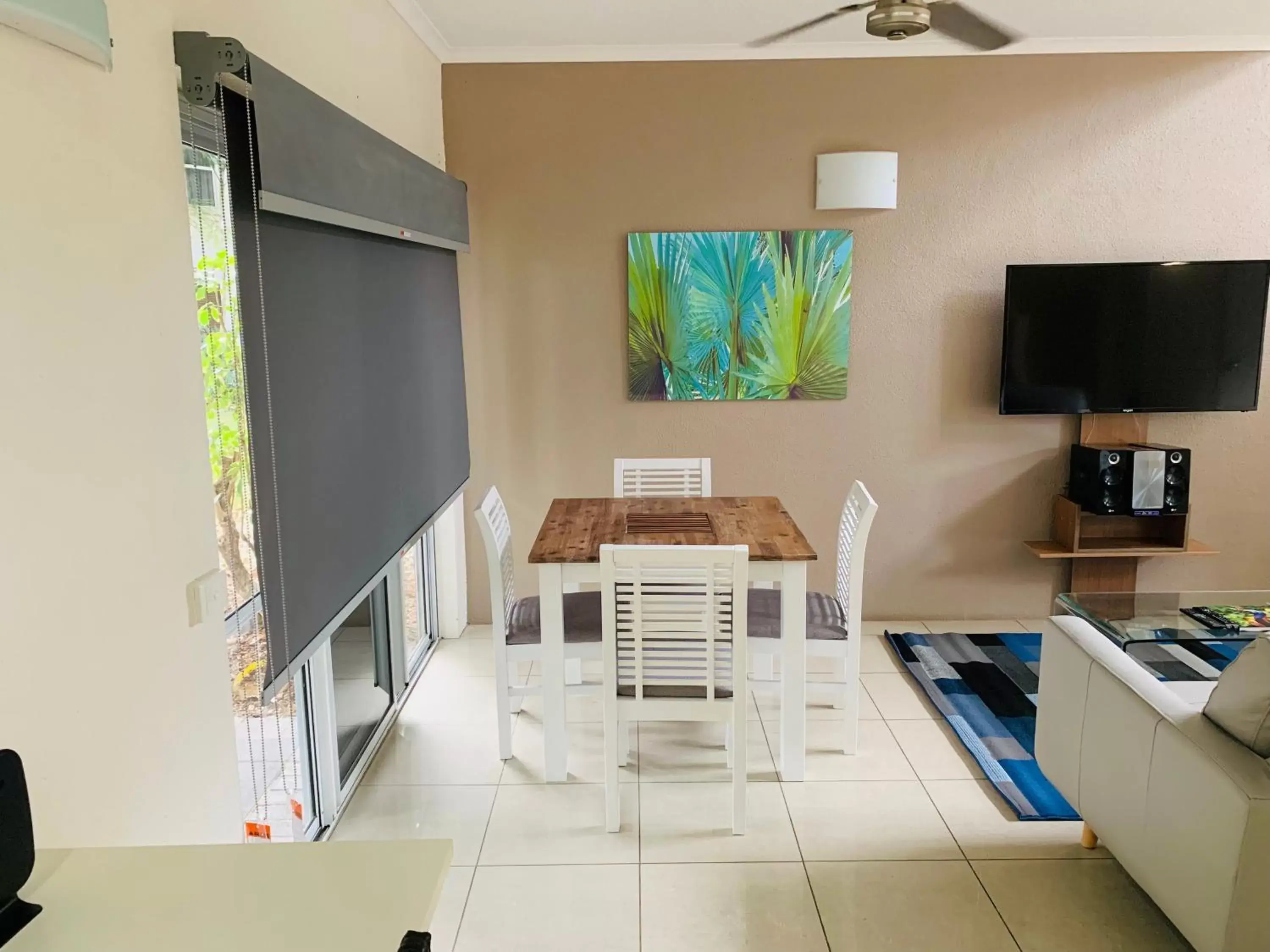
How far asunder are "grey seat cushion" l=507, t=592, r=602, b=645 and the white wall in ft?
4.43

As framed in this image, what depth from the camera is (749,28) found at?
3898mm

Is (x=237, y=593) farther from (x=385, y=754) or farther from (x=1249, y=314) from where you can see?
(x=1249, y=314)

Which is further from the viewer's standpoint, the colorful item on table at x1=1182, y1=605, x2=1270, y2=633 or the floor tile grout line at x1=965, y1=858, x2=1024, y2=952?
the colorful item on table at x1=1182, y1=605, x2=1270, y2=633

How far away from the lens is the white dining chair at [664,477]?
13.6 feet

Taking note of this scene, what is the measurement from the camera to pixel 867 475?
454 cm

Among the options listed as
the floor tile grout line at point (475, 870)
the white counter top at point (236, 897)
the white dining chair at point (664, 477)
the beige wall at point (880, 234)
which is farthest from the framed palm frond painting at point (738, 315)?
the white counter top at point (236, 897)

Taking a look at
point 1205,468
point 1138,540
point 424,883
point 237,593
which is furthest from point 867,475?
point 424,883

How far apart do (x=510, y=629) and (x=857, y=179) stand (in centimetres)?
247

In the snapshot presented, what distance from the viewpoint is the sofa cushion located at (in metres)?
2.00

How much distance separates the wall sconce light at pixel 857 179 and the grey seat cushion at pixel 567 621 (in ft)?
6.81

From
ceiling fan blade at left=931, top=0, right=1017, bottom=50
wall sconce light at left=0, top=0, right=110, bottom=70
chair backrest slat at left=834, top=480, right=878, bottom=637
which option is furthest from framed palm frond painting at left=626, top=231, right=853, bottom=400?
Result: wall sconce light at left=0, top=0, right=110, bottom=70

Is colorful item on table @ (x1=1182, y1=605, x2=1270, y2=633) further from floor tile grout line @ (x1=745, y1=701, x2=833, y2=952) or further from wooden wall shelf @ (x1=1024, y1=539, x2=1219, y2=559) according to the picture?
floor tile grout line @ (x1=745, y1=701, x2=833, y2=952)

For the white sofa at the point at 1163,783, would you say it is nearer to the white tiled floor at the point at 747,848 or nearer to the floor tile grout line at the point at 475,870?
the white tiled floor at the point at 747,848

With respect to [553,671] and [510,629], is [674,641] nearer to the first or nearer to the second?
[553,671]
